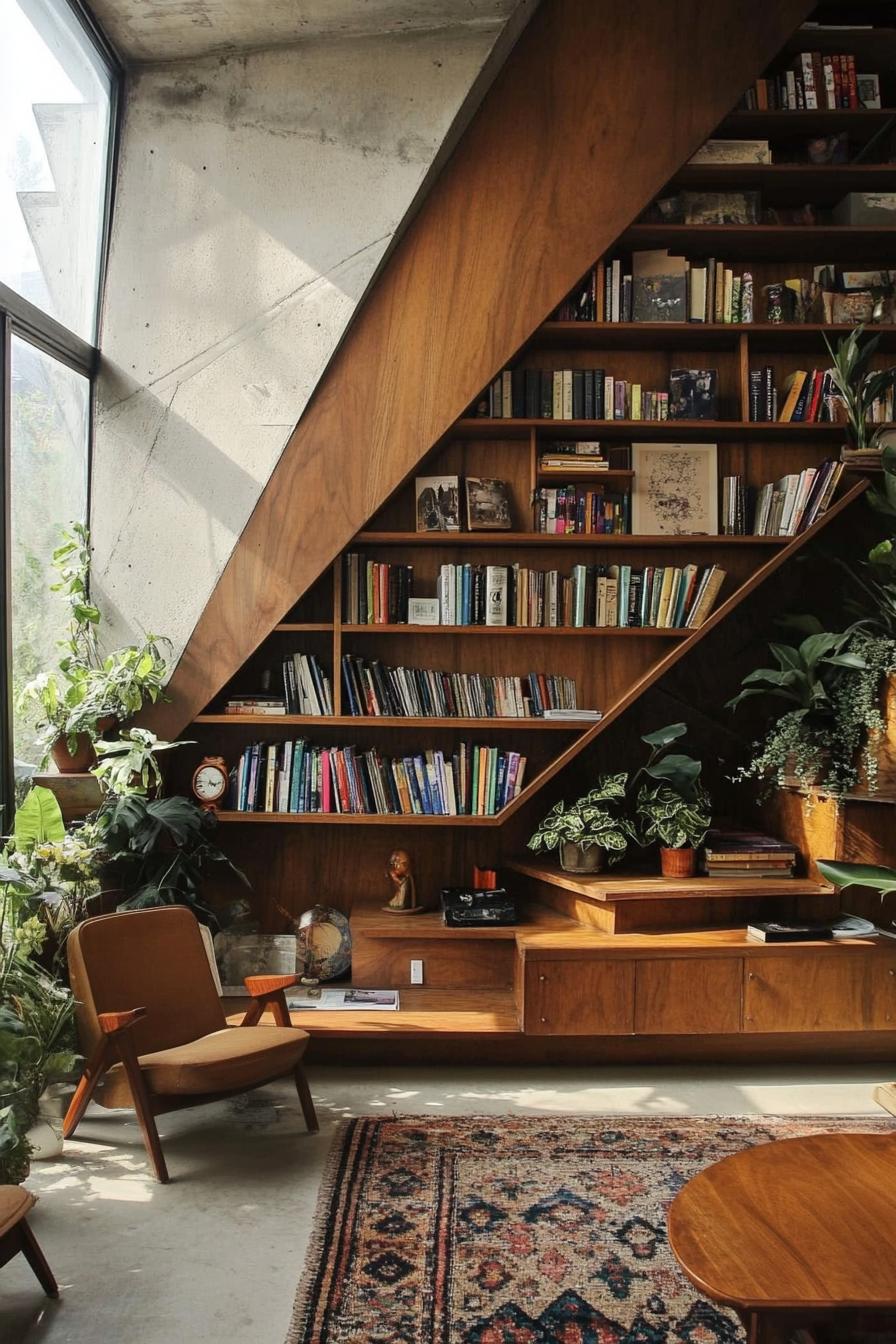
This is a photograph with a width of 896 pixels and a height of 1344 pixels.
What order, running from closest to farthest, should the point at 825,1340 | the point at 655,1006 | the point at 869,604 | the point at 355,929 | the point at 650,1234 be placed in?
the point at 825,1340, the point at 650,1234, the point at 655,1006, the point at 355,929, the point at 869,604

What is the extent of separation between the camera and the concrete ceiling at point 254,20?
4094 millimetres

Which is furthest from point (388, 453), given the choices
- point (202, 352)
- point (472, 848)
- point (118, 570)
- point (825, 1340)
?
point (825, 1340)

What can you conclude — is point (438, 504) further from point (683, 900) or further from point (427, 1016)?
point (427, 1016)

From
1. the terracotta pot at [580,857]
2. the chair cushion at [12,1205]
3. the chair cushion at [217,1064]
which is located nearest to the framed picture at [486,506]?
the terracotta pot at [580,857]

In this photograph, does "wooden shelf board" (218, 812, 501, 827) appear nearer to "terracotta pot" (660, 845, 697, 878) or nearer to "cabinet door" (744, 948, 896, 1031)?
"terracotta pot" (660, 845, 697, 878)

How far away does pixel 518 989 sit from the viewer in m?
4.07

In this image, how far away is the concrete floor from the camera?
99.5 inches

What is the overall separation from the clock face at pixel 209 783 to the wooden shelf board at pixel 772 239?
2712mm

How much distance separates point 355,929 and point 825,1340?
2.40 metres

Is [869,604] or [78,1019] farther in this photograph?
[869,604]

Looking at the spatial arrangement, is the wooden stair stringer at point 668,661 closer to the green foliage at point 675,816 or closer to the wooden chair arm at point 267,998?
the green foliage at point 675,816

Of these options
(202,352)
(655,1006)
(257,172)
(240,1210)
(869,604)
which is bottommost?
(240,1210)

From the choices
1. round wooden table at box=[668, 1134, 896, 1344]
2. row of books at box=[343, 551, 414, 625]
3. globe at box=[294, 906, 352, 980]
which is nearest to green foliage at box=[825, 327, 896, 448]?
row of books at box=[343, 551, 414, 625]

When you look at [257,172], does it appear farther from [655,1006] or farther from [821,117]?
[655,1006]
